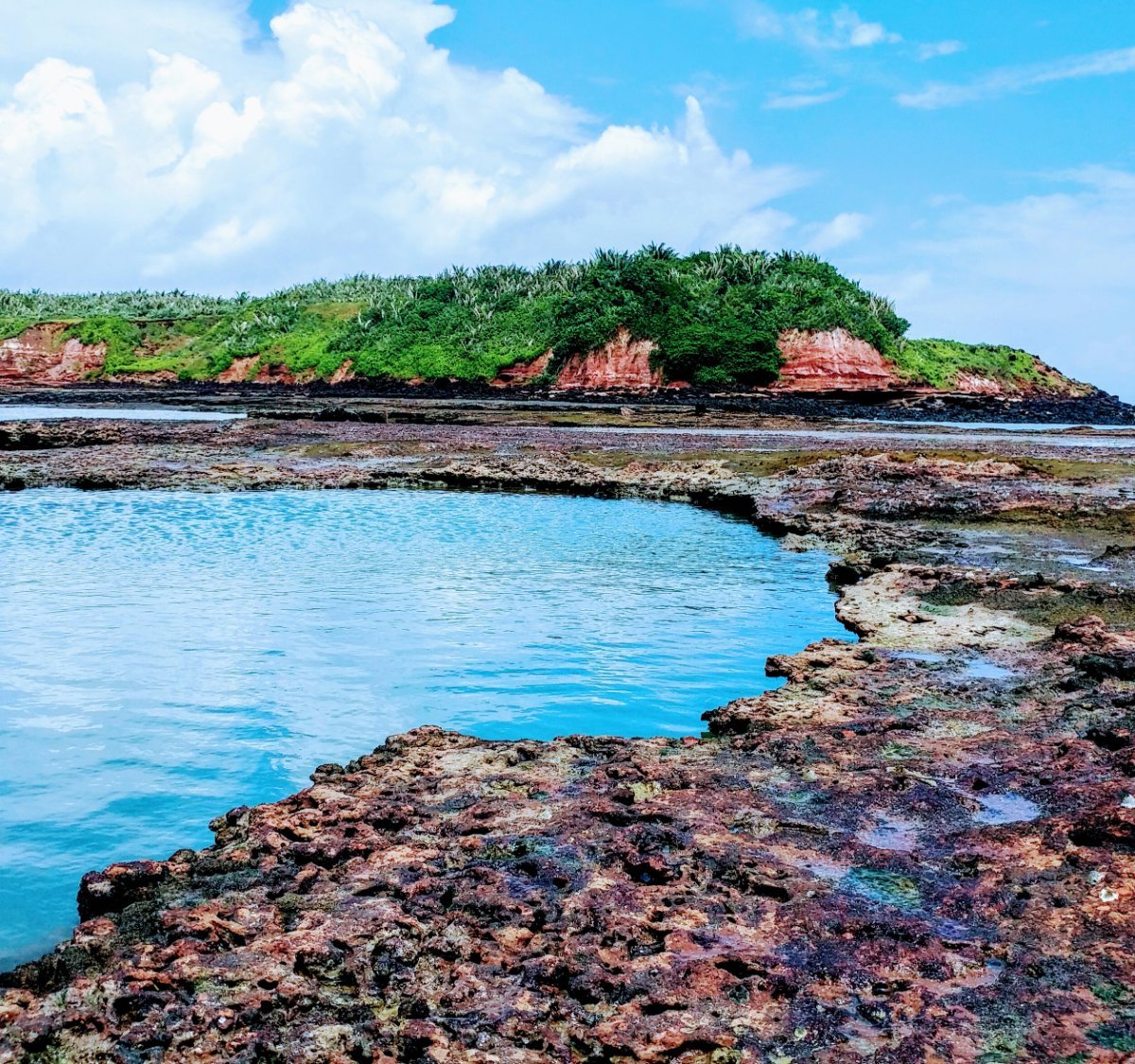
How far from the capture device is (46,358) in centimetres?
6250

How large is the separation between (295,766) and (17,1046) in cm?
366

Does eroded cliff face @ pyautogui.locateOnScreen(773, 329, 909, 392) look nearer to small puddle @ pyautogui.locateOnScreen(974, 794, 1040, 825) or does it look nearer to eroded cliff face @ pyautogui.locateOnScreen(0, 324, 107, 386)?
eroded cliff face @ pyautogui.locateOnScreen(0, 324, 107, 386)

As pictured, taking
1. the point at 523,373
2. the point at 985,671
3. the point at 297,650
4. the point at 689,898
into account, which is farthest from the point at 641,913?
the point at 523,373

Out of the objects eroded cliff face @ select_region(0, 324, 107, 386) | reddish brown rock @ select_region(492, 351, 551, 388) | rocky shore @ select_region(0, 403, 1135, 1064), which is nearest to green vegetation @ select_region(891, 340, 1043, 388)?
reddish brown rock @ select_region(492, 351, 551, 388)

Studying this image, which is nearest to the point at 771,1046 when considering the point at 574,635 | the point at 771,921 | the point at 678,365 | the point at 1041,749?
the point at 771,921

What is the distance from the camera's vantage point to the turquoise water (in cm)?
608

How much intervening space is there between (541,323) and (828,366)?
49.2 feet

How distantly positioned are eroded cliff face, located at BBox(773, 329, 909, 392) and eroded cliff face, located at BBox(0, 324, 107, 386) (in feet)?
132

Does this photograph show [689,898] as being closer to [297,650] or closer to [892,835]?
[892,835]

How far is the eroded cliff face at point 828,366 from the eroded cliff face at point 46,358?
132 ft

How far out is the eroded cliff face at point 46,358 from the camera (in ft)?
201

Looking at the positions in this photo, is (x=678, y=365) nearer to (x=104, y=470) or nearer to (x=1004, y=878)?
(x=104, y=470)

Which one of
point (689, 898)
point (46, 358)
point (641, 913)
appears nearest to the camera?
point (641, 913)

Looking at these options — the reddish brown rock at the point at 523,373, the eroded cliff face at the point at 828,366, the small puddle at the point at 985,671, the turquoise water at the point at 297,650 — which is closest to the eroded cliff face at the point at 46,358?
the reddish brown rock at the point at 523,373
